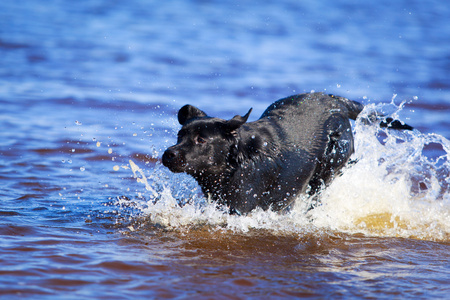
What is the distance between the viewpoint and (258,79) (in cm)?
1309

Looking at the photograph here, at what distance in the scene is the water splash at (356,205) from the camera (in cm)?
539

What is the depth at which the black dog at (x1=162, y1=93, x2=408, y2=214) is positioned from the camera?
4965 mm

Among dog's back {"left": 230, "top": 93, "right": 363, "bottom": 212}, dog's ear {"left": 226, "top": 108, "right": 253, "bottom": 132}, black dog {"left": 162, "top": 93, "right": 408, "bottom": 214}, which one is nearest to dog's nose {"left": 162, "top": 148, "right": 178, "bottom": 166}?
black dog {"left": 162, "top": 93, "right": 408, "bottom": 214}

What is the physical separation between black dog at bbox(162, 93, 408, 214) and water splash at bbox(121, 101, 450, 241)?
0.21 m

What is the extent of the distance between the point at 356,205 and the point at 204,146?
6.70 ft

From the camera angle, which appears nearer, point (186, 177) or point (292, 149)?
point (292, 149)

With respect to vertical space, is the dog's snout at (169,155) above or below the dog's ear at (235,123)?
below

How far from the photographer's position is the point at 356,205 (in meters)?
6.09

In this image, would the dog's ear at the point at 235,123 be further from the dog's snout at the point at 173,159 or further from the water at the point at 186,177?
the water at the point at 186,177

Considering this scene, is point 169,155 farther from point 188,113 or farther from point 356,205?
point 356,205

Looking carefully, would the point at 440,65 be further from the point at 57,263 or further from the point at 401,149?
the point at 57,263

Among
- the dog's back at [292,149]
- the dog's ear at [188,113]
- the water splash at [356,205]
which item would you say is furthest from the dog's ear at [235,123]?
the water splash at [356,205]

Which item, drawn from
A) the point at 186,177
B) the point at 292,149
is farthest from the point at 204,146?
the point at 186,177

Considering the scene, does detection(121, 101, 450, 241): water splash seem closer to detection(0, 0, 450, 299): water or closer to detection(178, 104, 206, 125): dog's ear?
detection(0, 0, 450, 299): water
